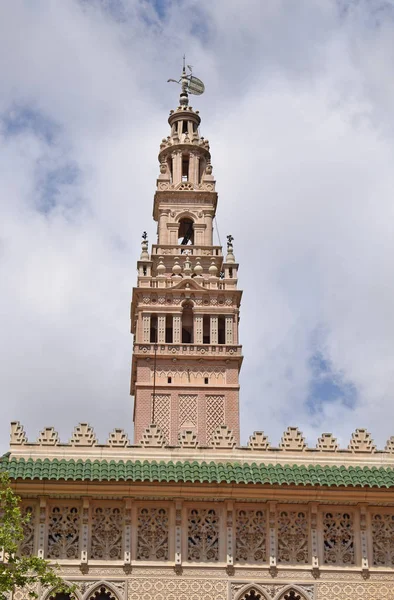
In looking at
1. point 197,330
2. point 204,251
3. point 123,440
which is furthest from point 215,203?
point 123,440

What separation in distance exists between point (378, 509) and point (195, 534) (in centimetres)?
537

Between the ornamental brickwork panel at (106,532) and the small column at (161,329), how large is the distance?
25.4m

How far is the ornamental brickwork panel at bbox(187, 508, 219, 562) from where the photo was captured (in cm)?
3117

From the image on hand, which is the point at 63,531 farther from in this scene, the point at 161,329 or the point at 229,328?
the point at 229,328

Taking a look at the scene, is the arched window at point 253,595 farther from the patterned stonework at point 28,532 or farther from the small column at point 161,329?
the small column at point 161,329

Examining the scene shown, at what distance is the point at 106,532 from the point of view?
31266 mm

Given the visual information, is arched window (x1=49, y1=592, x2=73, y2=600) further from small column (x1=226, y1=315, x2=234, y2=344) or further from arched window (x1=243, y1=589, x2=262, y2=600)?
small column (x1=226, y1=315, x2=234, y2=344)

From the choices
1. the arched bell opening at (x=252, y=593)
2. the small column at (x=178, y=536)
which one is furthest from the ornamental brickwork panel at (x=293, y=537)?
the small column at (x=178, y=536)

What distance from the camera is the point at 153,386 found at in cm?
5556

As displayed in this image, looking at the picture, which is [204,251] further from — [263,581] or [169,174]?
[263,581]

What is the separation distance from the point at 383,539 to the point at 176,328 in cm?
2651

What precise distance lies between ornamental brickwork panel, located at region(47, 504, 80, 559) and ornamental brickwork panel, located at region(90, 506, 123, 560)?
0.48m

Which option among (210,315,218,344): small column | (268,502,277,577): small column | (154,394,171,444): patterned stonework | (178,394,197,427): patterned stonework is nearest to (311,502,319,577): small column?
(268,502,277,577): small column

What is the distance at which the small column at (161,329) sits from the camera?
56.8 metres
